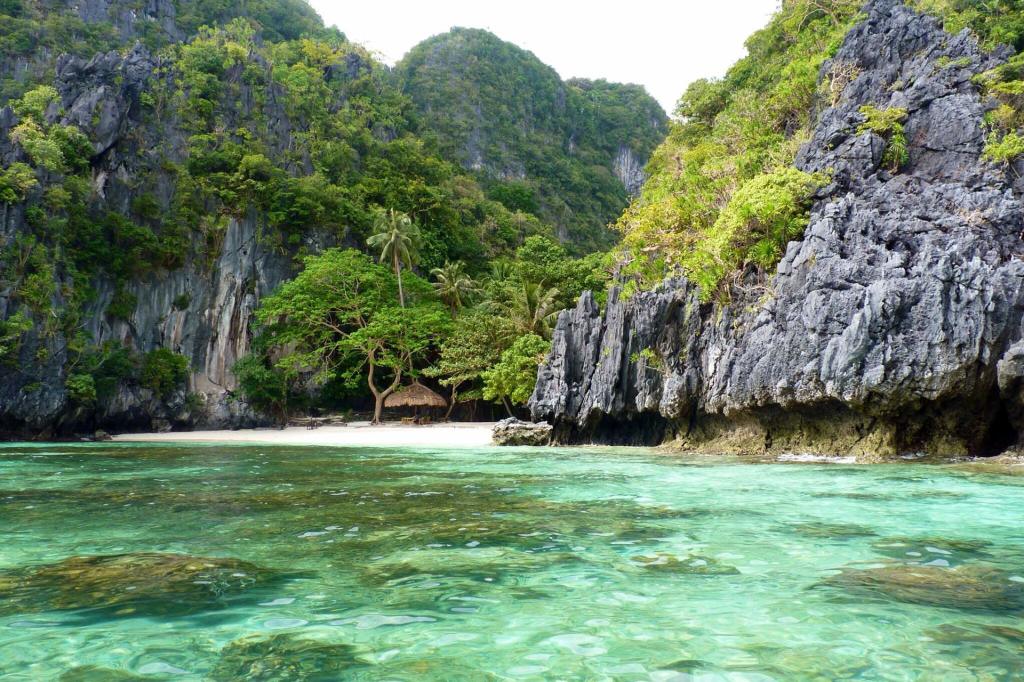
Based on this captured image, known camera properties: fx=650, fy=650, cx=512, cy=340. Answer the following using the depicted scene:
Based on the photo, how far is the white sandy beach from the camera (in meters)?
22.0

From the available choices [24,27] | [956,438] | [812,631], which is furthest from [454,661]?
[24,27]

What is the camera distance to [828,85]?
18422 mm

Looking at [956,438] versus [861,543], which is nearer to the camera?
[861,543]

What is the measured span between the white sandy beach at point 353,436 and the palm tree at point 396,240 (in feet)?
27.9

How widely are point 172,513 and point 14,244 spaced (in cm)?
2397

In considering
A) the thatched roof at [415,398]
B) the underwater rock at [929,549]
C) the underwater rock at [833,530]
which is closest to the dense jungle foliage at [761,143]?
the underwater rock at [833,530]

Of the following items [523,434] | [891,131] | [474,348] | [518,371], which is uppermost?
[891,131]

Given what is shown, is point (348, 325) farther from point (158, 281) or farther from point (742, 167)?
point (742, 167)

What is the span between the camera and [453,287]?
3588 cm

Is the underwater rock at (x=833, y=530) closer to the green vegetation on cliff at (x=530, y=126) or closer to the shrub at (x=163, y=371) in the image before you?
the shrub at (x=163, y=371)

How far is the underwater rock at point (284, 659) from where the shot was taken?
2.49 meters

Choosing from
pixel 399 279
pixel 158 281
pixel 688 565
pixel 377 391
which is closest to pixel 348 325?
pixel 399 279

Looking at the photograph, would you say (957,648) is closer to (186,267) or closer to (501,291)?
(501,291)

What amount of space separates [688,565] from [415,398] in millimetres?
27218
